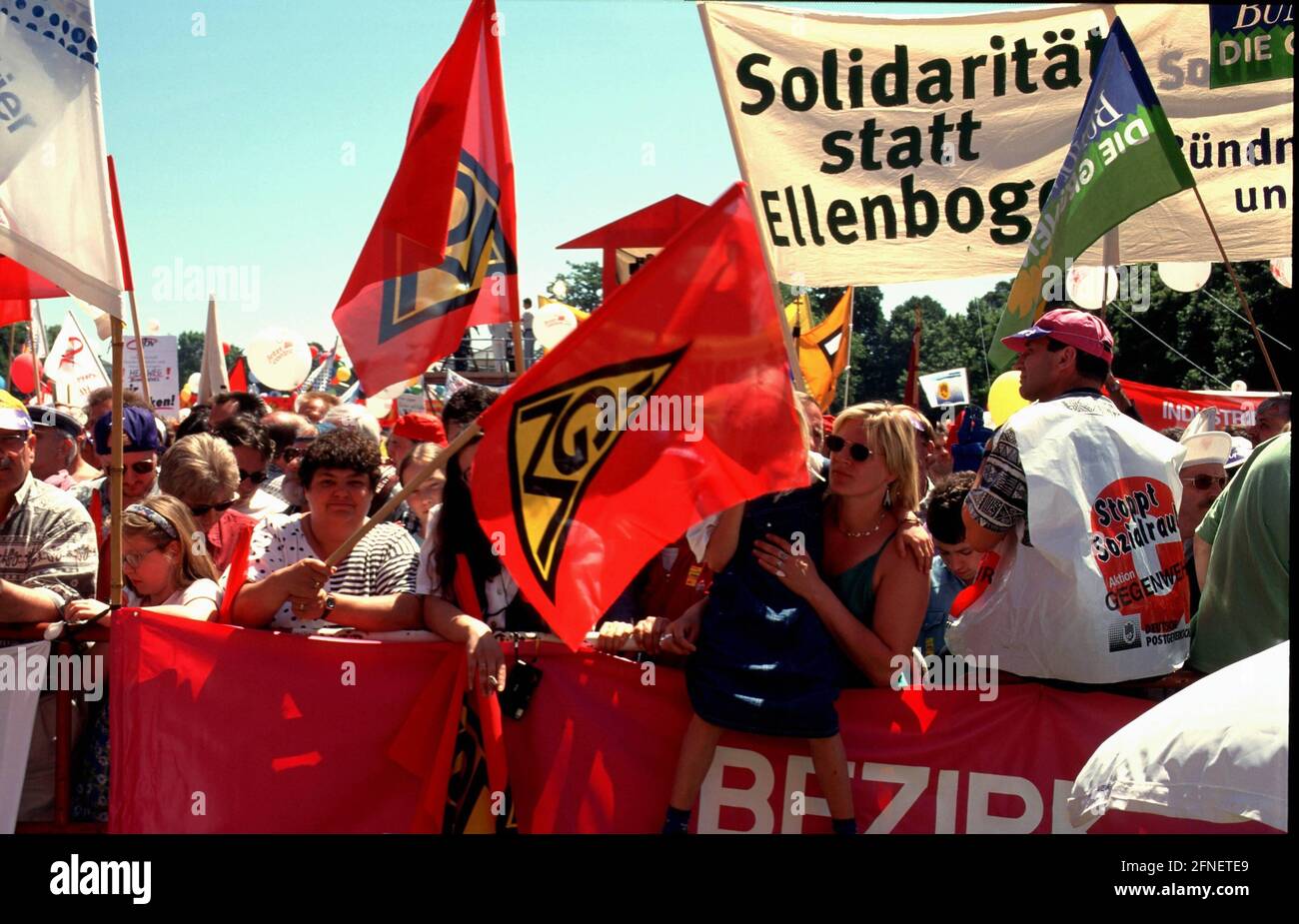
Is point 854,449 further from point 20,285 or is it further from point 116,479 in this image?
point 20,285

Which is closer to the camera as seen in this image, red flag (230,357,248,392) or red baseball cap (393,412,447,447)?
red baseball cap (393,412,447,447)

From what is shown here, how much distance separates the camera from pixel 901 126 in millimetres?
6539

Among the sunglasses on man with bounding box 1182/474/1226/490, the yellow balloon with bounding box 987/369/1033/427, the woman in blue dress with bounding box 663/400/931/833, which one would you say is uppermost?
the yellow balloon with bounding box 987/369/1033/427

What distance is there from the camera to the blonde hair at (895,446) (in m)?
4.06

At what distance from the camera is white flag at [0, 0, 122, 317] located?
433 cm

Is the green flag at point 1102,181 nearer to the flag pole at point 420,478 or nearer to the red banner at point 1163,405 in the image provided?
the flag pole at point 420,478

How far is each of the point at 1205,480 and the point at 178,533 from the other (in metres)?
4.49

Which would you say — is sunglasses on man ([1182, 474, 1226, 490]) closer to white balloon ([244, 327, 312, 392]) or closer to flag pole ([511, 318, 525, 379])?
flag pole ([511, 318, 525, 379])

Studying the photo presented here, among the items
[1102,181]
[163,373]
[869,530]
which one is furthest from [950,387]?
[869,530]

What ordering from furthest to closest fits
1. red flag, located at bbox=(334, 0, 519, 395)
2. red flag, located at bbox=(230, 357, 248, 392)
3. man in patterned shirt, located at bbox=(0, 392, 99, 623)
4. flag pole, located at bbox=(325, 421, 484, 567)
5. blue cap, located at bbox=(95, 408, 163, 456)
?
red flag, located at bbox=(230, 357, 248, 392)
blue cap, located at bbox=(95, 408, 163, 456)
red flag, located at bbox=(334, 0, 519, 395)
man in patterned shirt, located at bbox=(0, 392, 99, 623)
flag pole, located at bbox=(325, 421, 484, 567)

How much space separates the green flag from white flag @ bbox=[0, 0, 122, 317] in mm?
3261

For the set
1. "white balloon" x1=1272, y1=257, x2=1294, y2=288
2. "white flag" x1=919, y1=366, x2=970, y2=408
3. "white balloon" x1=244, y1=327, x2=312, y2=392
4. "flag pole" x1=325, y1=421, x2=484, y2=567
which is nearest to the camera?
"flag pole" x1=325, y1=421, x2=484, y2=567

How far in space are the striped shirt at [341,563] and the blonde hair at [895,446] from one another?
1.54 m

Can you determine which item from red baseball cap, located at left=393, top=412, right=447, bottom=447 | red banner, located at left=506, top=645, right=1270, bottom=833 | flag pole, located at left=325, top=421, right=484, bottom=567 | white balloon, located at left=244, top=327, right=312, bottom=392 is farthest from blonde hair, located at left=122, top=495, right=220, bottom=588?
white balloon, located at left=244, top=327, right=312, bottom=392
